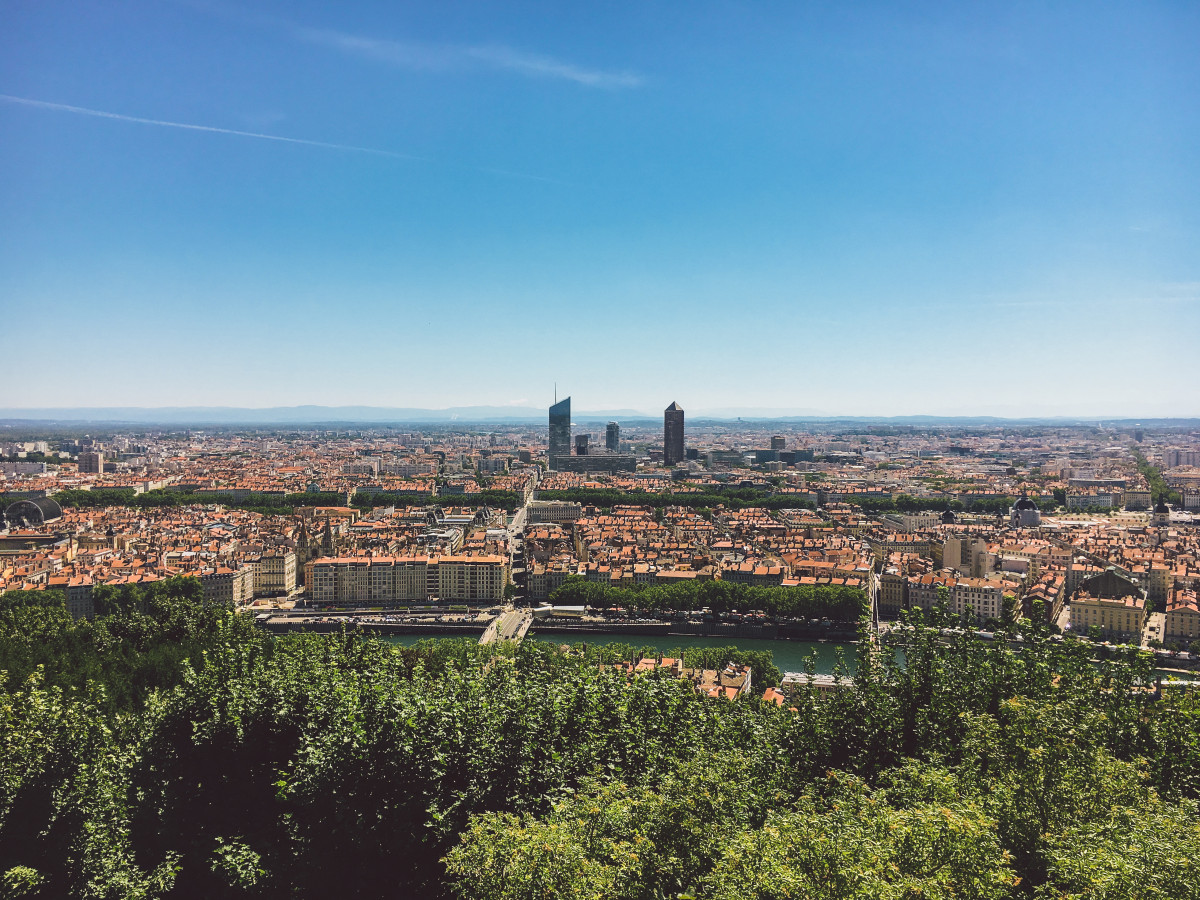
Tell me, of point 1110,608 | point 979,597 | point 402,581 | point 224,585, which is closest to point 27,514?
point 224,585

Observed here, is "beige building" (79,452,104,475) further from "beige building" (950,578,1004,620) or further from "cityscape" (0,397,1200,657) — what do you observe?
"beige building" (950,578,1004,620)

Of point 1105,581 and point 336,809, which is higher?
point 336,809

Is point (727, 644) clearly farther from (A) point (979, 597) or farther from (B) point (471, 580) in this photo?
(B) point (471, 580)

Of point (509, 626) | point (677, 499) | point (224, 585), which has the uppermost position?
point (677, 499)

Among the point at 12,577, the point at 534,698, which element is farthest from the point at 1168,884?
the point at 12,577

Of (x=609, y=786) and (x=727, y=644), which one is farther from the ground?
(x=609, y=786)

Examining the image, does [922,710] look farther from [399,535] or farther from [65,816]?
[399,535]

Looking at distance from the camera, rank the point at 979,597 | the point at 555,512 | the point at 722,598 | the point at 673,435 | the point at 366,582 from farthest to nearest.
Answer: the point at 673,435
the point at 555,512
the point at 366,582
the point at 722,598
the point at 979,597

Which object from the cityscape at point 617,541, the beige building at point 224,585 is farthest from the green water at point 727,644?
the beige building at point 224,585
